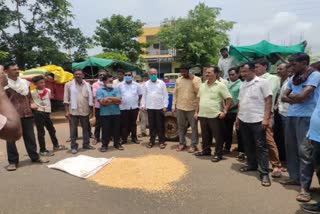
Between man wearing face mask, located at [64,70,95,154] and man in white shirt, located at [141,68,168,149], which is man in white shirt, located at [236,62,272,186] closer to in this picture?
man in white shirt, located at [141,68,168,149]

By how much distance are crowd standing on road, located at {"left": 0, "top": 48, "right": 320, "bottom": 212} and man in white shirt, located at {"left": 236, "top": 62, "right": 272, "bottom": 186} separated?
0.05 feet

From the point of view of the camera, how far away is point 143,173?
567cm

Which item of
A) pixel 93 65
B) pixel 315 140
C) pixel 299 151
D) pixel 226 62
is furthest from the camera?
pixel 93 65

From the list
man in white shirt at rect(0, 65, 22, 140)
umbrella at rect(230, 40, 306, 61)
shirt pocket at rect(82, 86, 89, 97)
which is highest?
umbrella at rect(230, 40, 306, 61)

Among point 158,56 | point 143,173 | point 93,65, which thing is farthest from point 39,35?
point 158,56

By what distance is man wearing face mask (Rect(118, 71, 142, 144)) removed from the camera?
323 inches

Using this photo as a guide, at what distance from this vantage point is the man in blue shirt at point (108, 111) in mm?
7445

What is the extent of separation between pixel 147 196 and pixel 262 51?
19.2 feet

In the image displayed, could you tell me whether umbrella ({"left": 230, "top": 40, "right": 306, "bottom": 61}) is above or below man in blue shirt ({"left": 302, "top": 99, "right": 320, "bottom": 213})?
above

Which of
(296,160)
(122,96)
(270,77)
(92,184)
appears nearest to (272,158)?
(296,160)

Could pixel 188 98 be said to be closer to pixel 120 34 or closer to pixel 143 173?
pixel 143 173

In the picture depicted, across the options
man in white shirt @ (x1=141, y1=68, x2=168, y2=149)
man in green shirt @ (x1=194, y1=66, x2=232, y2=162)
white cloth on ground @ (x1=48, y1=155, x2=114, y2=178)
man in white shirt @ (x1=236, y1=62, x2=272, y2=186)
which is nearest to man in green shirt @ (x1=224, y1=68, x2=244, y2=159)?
man in green shirt @ (x1=194, y1=66, x2=232, y2=162)

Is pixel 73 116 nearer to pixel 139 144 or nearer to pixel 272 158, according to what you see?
pixel 139 144

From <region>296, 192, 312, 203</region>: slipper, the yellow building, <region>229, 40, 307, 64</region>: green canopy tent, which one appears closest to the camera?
<region>296, 192, 312, 203</region>: slipper
